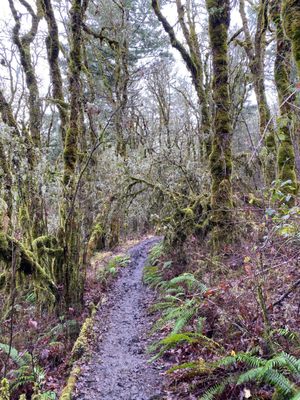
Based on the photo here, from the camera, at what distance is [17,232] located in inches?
310

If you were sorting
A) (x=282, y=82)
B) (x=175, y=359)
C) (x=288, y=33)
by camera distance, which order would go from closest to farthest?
(x=288, y=33) → (x=175, y=359) → (x=282, y=82)

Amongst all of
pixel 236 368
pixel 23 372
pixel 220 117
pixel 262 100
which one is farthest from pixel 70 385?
pixel 262 100

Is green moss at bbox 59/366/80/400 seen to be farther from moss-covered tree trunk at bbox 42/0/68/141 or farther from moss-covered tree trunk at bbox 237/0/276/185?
moss-covered tree trunk at bbox 42/0/68/141

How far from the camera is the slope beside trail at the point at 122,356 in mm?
4895

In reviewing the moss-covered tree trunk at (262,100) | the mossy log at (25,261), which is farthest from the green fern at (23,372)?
the moss-covered tree trunk at (262,100)

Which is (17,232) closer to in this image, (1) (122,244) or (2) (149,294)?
(2) (149,294)

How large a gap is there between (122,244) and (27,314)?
34.4 ft

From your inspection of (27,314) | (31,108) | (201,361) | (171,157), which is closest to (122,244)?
(171,157)

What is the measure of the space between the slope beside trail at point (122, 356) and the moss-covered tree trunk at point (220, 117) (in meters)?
2.58

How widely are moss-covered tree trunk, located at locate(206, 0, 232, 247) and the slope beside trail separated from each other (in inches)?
102

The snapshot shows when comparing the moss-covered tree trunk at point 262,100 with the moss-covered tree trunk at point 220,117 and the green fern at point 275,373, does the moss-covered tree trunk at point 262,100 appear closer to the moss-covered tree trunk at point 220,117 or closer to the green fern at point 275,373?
the moss-covered tree trunk at point 220,117

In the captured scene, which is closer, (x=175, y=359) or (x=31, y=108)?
(x=175, y=359)

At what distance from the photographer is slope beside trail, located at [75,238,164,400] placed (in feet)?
16.1

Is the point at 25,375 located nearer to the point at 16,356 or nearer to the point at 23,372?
the point at 23,372
